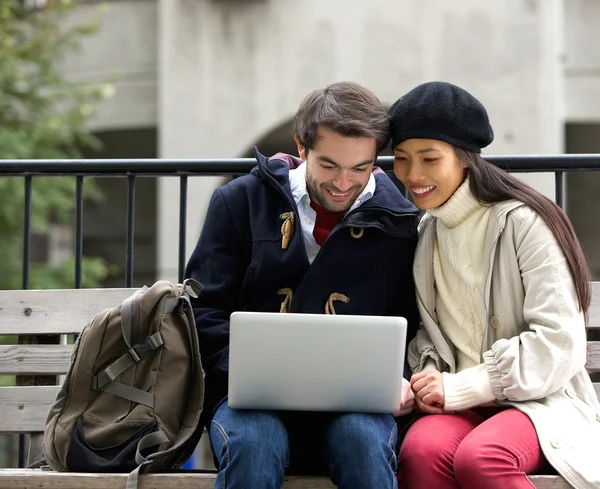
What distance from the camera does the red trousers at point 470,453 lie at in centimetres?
275

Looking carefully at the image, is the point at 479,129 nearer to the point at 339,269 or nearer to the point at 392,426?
the point at 339,269

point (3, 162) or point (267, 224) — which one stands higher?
point (3, 162)

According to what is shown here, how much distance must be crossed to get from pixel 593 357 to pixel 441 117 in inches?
43.3

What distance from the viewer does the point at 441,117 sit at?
310 cm

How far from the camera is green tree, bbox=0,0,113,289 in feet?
27.0

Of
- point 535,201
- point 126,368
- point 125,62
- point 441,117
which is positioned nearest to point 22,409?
point 126,368

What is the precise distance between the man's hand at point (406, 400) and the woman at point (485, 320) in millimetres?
23

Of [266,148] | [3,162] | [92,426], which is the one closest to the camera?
[92,426]

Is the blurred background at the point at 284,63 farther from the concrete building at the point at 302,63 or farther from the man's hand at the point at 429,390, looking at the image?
the man's hand at the point at 429,390

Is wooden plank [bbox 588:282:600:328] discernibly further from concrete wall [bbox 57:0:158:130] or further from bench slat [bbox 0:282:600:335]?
concrete wall [bbox 57:0:158:130]

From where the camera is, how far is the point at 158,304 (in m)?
3.09

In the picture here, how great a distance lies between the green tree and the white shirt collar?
496cm

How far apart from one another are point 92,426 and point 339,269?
2.99 ft

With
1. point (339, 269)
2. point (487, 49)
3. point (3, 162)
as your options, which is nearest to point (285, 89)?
point (487, 49)
